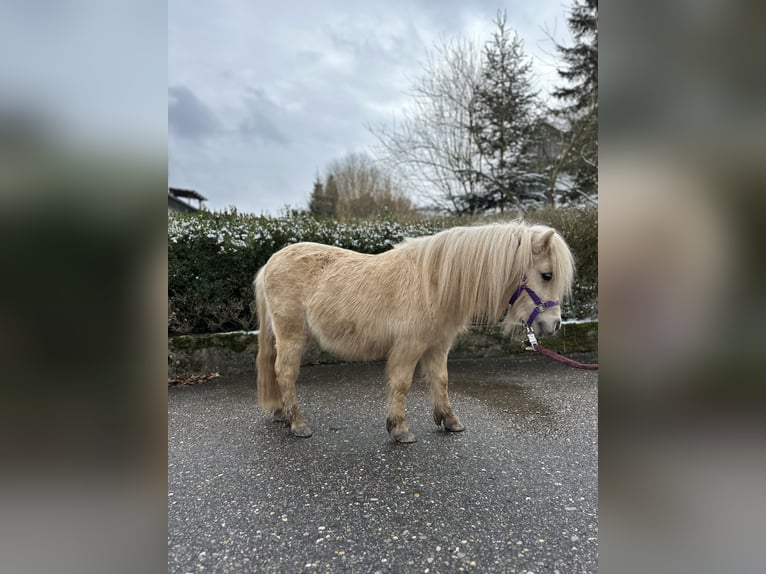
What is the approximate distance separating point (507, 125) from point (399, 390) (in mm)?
8976

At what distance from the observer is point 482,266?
2.27 metres

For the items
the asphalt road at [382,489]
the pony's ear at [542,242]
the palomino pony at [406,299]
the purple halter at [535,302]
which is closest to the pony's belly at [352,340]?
the palomino pony at [406,299]

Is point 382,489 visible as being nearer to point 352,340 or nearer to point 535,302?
point 352,340

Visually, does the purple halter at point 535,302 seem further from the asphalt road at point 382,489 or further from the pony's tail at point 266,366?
the pony's tail at point 266,366

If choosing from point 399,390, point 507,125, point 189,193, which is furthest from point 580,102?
point 189,193

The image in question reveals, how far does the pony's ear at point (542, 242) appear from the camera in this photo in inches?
85.4

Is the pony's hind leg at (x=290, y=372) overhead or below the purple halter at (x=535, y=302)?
below

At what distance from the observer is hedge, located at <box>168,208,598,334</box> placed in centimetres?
433

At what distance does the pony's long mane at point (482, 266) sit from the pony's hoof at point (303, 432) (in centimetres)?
137

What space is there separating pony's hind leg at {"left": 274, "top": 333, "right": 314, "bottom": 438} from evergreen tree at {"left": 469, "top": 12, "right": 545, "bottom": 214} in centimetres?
794

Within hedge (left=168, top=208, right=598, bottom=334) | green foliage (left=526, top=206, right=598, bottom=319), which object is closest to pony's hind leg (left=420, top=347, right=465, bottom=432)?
hedge (left=168, top=208, right=598, bottom=334)
